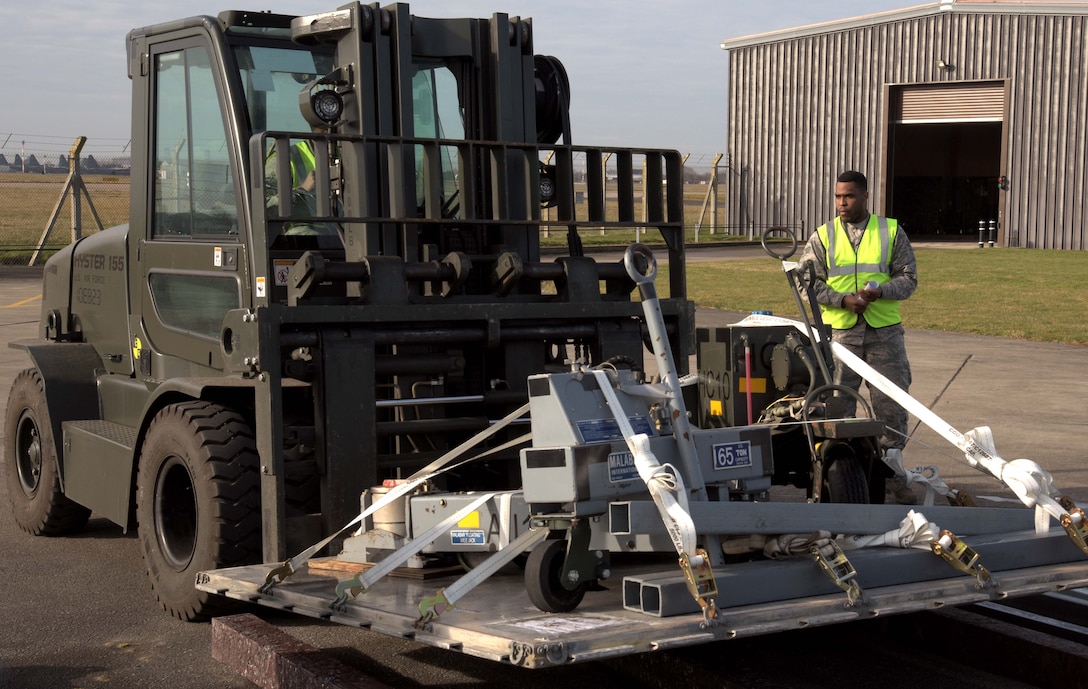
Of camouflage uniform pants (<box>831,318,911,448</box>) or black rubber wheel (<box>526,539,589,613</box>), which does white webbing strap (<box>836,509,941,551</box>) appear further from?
camouflage uniform pants (<box>831,318,911,448</box>)

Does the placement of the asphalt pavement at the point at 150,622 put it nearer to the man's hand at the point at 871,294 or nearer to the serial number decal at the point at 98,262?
the man's hand at the point at 871,294

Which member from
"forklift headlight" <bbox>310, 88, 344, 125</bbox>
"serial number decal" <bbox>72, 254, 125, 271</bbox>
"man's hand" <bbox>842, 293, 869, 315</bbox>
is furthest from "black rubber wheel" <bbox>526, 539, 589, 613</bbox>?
"serial number decal" <bbox>72, 254, 125, 271</bbox>

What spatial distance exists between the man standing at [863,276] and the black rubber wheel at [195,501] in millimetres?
3395

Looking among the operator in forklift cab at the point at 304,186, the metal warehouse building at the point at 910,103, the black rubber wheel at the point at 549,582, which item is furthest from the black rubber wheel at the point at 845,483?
the metal warehouse building at the point at 910,103

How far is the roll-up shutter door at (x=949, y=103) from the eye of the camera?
3550 cm

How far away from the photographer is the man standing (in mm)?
7441

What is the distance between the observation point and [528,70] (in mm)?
6586

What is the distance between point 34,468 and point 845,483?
4.79m

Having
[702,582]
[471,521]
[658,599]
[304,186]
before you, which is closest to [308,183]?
[304,186]

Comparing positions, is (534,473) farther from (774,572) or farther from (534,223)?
(534,223)

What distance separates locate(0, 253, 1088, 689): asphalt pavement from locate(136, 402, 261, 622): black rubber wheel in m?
0.17

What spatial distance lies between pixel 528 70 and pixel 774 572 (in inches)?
124

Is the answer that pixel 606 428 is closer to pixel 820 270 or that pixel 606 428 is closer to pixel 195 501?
pixel 195 501

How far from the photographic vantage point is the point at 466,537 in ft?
16.5
